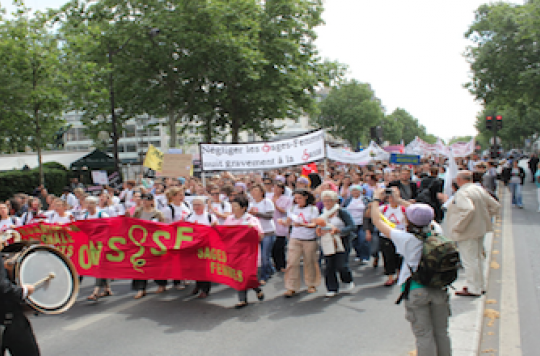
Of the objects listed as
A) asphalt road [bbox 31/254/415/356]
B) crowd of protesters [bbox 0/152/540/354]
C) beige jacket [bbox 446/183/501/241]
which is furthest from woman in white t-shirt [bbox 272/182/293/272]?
beige jacket [bbox 446/183/501/241]

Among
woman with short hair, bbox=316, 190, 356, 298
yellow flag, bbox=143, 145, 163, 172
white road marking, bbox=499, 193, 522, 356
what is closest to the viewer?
white road marking, bbox=499, 193, 522, 356

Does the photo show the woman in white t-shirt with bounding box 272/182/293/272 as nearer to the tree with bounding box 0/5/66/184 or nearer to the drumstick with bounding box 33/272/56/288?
the drumstick with bounding box 33/272/56/288

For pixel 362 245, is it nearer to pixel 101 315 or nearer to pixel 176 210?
pixel 176 210

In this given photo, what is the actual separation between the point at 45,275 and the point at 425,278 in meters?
3.18

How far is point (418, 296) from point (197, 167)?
33.9 m

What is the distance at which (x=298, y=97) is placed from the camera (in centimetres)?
2827

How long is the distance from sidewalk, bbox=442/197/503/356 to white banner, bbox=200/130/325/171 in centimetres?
472

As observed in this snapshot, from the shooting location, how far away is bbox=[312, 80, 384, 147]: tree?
64562mm

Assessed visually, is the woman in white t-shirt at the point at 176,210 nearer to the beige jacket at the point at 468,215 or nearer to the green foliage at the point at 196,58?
the beige jacket at the point at 468,215

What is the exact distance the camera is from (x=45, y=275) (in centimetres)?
389

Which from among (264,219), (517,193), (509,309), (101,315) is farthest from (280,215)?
(517,193)

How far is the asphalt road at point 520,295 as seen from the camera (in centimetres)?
491

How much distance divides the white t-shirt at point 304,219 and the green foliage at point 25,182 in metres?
19.3

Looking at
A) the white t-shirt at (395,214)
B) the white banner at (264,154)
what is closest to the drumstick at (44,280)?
the white t-shirt at (395,214)
